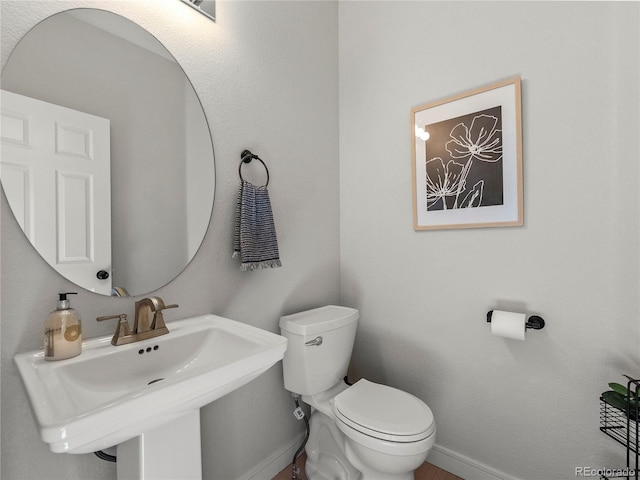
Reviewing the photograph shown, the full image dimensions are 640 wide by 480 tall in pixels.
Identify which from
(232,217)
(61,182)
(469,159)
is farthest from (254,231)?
(469,159)

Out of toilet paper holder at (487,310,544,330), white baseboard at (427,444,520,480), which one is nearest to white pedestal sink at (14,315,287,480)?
toilet paper holder at (487,310,544,330)

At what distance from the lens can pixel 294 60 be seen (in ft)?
5.47

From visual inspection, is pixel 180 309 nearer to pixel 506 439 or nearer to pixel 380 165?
pixel 380 165

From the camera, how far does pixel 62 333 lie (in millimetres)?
833

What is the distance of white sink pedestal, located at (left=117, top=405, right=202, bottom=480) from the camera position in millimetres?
800

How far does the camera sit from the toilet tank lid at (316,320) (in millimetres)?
1411

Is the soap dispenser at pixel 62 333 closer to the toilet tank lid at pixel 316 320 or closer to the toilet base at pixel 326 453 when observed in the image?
the toilet tank lid at pixel 316 320

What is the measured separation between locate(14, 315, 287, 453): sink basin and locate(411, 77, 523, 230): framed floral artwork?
3.59 ft

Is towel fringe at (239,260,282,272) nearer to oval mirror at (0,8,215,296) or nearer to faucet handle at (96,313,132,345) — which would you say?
oval mirror at (0,8,215,296)

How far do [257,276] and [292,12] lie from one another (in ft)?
4.59

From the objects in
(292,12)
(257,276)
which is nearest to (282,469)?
(257,276)

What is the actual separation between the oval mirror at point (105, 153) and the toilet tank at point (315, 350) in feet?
1.93

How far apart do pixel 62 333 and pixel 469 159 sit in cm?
168

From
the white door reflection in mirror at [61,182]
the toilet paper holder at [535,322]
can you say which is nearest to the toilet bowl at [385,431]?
the toilet paper holder at [535,322]
